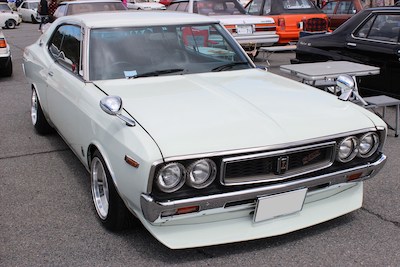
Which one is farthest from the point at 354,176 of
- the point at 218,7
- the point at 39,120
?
the point at 218,7

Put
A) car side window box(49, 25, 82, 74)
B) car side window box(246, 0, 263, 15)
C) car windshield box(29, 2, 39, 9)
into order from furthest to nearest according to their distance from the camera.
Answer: car windshield box(29, 2, 39, 9)
car side window box(246, 0, 263, 15)
car side window box(49, 25, 82, 74)

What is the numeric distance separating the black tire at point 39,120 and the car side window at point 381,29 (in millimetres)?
4494

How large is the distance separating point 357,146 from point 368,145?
13 centimetres

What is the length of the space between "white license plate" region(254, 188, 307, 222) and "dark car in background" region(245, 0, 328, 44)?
884 centimetres

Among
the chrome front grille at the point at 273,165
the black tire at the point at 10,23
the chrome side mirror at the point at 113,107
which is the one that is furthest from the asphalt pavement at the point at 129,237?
the black tire at the point at 10,23

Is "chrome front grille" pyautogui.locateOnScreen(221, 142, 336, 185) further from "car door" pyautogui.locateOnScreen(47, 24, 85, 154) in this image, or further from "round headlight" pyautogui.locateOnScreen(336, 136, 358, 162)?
"car door" pyautogui.locateOnScreen(47, 24, 85, 154)

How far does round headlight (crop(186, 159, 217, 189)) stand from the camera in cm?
266

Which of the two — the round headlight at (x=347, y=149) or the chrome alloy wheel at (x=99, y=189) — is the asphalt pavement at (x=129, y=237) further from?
the round headlight at (x=347, y=149)

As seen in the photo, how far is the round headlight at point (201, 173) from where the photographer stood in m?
2.66

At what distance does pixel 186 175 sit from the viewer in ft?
8.71

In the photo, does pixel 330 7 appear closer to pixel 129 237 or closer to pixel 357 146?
pixel 357 146

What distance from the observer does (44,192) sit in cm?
399

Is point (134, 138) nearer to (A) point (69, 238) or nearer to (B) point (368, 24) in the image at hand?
(A) point (69, 238)

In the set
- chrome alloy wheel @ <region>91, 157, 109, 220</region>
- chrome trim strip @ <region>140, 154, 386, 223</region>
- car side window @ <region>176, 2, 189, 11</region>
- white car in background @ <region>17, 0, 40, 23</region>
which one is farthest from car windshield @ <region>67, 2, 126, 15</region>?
white car in background @ <region>17, 0, 40, 23</region>
